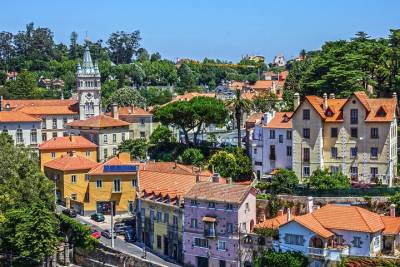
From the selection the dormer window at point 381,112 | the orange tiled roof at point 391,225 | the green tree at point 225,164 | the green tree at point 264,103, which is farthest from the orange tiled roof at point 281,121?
the green tree at point 264,103

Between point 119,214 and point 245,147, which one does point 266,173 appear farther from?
point 119,214

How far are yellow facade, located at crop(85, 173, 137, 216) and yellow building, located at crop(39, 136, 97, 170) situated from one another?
13653 mm

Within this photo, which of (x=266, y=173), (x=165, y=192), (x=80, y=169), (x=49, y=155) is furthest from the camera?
(x=49, y=155)

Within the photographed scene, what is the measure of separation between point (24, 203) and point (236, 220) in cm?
1965

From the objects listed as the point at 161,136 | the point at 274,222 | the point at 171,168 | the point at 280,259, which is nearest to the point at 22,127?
the point at 161,136

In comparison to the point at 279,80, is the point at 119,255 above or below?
below

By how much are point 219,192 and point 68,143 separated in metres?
30.6

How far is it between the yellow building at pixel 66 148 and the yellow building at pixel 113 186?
44.5 feet

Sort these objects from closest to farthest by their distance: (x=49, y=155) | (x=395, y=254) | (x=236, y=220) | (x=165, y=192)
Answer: (x=395, y=254)
(x=236, y=220)
(x=165, y=192)
(x=49, y=155)

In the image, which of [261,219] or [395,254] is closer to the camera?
[395,254]

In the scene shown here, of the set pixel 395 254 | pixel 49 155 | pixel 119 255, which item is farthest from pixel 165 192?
pixel 49 155

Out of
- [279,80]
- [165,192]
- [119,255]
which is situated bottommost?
[119,255]

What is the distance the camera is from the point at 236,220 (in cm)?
5666

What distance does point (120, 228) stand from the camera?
216 feet
